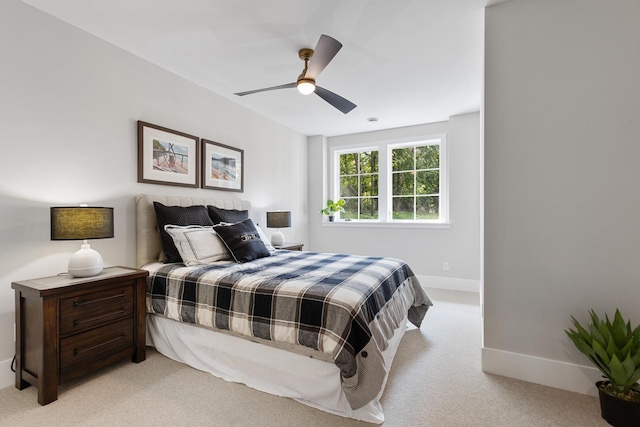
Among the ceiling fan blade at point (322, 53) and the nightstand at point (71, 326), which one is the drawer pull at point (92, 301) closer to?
the nightstand at point (71, 326)

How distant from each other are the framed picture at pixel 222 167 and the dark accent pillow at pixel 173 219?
58cm

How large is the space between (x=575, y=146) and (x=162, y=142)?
340 centimetres

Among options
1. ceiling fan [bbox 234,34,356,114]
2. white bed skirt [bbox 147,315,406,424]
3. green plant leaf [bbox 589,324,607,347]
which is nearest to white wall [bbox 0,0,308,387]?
white bed skirt [bbox 147,315,406,424]

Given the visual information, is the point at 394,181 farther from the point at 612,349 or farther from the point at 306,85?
the point at 612,349

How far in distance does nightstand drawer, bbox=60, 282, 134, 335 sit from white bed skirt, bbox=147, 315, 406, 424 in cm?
34

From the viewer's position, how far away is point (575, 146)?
6.42ft

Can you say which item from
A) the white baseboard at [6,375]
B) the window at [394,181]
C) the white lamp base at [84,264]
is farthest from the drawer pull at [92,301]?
the window at [394,181]

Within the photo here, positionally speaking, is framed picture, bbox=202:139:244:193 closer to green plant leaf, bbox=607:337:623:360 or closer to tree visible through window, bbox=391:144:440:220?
tree visible through window, bbox=391:144:440:220

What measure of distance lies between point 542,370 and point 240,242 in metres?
2.50

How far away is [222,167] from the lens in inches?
147

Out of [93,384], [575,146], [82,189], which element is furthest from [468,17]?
[93,384]

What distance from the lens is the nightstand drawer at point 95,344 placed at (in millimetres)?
1927

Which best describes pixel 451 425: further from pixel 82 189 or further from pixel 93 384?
pixel 82 189

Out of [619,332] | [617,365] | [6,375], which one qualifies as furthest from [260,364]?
[619,332]
